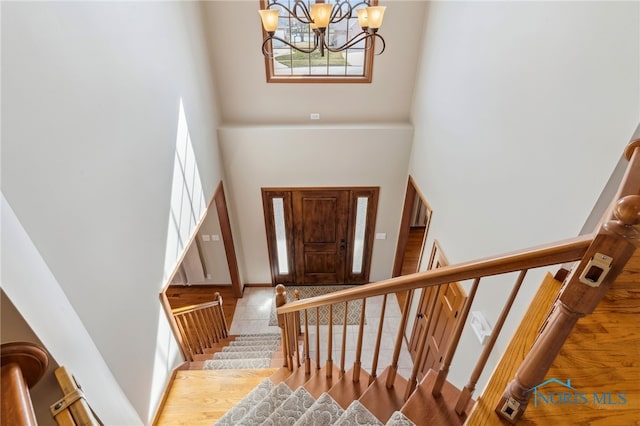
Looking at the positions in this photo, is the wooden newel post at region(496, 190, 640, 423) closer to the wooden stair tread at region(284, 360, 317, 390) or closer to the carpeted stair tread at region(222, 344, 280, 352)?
the wooden stair tread at region(284, 360, 317, 390)

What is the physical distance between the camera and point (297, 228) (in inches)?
207

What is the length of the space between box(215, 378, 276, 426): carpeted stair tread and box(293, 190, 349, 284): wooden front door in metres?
2.97

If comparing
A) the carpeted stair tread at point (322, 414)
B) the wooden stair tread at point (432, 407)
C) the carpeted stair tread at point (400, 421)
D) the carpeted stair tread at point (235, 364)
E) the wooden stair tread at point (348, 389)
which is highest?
the carpeted stair tread at point (400, 421)

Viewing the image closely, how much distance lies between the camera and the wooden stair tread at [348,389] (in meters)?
1.85

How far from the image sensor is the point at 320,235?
535 cm

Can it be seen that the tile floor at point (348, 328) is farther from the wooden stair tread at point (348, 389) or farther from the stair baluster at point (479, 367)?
the stair baluster at point (479, 367)

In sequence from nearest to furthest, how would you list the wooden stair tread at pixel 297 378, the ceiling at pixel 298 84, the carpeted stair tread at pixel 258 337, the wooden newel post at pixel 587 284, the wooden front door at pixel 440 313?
1. the wooden newel post at pixel 587 284
2. the wooden stair tread at pixel 297 378
3. the wooden front door at pixel 440 313
4. the ceiling at pixel 298 84
5. the carpeted stair tread at pixel 258 337

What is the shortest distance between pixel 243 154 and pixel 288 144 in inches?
26.9

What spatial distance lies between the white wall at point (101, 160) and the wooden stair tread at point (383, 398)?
1.29m

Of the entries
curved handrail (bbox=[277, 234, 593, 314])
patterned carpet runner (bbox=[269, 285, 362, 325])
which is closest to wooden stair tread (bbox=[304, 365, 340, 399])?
curved handrail (bbox=[277, 234, 593, 314])

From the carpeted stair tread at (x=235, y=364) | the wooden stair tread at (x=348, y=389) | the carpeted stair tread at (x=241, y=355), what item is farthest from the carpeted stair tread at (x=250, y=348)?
the wooden stair tread at (x=348, y=389)

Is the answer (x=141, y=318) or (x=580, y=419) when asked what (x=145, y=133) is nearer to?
(x=141, y=318)

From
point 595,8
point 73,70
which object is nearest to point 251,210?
point 73,70

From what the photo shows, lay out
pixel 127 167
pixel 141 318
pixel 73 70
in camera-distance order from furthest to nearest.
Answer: pixel 141 318, pixel 127 167, pixel 73 70
